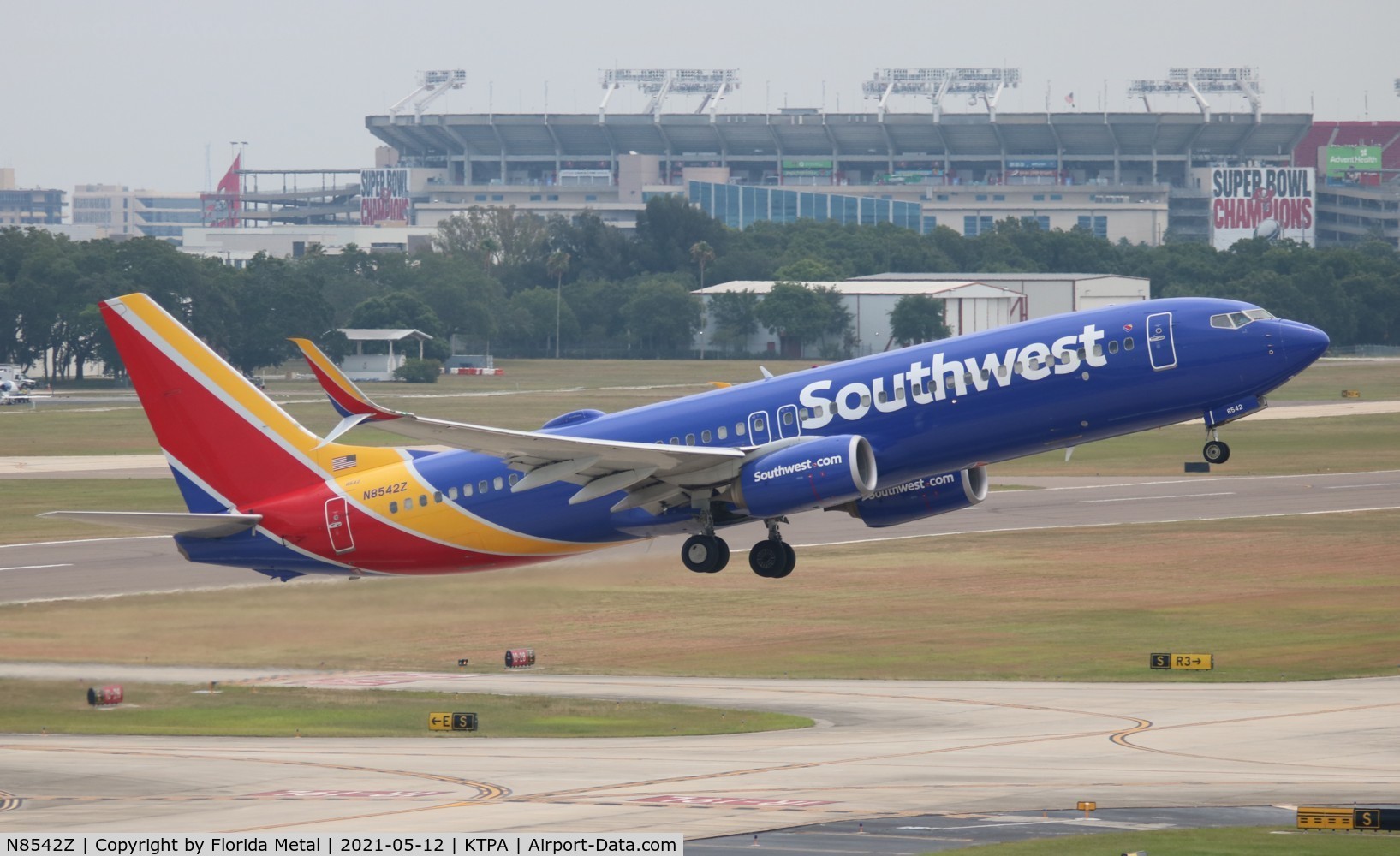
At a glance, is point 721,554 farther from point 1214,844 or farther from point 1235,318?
point 1214,844

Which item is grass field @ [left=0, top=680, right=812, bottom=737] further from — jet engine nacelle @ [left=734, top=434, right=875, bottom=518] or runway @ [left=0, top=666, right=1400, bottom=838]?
jet engine nacelle @ [left=734, top=434, right=875, bottom=518]

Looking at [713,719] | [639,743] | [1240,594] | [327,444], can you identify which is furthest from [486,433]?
[1240,594]

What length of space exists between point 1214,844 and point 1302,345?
1300 centimetres

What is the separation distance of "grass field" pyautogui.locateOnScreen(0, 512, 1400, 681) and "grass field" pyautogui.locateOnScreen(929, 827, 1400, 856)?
17.0 m

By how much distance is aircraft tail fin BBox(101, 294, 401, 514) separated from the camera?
52.8 metres

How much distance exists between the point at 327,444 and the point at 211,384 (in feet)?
13.9

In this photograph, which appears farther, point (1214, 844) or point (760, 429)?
point (760, 429)

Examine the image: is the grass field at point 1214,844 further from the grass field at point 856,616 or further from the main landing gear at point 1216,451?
the grass field at point 856,616

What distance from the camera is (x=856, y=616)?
82.9m

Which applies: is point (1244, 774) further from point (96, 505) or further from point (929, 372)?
point (96, 505)

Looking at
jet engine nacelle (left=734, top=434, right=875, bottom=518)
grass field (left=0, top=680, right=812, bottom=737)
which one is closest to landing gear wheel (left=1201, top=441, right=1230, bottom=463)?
jet engine nacelle (left=734, top=434, right=875, bottom=518)

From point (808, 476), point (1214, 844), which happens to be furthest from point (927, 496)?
point (1214, 844)

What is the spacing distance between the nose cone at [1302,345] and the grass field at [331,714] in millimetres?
22987

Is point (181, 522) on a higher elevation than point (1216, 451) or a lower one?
lower
